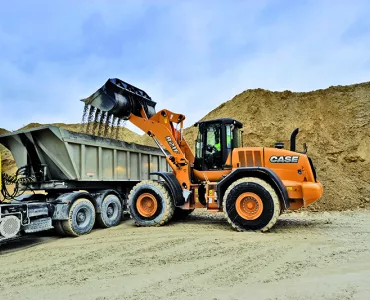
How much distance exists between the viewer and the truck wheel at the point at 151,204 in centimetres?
946

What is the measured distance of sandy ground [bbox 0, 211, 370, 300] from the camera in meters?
4.41

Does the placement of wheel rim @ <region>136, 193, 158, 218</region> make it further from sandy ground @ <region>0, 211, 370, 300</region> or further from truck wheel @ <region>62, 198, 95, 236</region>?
truck wheel @ <region>62, 198, 95, 236</region>

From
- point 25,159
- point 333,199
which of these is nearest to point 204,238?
point 25,159

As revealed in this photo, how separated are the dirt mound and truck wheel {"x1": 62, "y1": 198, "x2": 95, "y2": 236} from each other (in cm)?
918

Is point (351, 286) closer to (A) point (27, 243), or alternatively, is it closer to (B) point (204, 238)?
(B) point (204, 238)

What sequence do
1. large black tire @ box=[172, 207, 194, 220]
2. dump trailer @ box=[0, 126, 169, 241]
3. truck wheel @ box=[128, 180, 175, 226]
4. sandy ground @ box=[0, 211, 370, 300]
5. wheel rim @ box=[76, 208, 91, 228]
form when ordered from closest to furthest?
1. sandy ground @ box=[0, 211, 370, 300]
2. dump trailer @ box=[0, 126, 169, 241]
3. wheel rim @ box=[76, 208, 91, 228]
4. truck wheel @ box=[128, 180, 175, 226]
5. large black tire @ box=[172, 207, 194, 220]

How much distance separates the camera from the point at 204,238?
7.50 metres

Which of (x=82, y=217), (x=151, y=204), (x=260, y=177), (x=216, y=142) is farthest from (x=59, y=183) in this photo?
(x=260, y=177)

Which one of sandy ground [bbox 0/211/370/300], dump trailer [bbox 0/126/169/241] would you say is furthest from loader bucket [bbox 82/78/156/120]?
sandy ground [bbox 0/211/370/300]

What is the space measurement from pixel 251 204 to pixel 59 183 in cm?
477

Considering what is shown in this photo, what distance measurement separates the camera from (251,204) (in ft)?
27.4

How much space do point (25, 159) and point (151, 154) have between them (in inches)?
176

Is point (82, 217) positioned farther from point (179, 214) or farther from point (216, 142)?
point (216, 142)

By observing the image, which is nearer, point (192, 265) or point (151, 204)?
point (192, 265)
